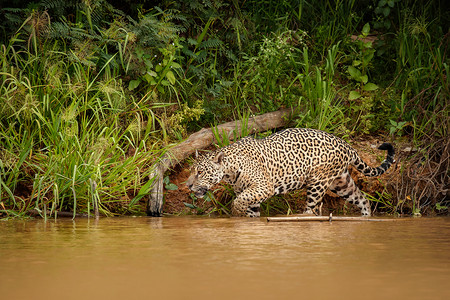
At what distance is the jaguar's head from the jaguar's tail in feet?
A: 5.18

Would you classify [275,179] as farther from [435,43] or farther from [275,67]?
[435,43]

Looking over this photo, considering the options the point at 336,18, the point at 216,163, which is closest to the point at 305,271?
the point at 216,163

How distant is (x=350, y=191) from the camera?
270 inches

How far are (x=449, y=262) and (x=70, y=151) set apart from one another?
406 cm

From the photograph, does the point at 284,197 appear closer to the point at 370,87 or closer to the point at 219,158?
the point at 219,158

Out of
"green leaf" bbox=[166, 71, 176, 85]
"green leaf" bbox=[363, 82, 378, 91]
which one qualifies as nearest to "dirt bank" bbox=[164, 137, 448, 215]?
"green leaf" bbox=[166, 71, 176, 85]

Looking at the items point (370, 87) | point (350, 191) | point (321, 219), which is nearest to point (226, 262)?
point (321, 219)

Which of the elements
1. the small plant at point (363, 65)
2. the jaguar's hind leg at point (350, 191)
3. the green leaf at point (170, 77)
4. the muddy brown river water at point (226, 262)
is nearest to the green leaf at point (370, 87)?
the small plant at point (363, 65)

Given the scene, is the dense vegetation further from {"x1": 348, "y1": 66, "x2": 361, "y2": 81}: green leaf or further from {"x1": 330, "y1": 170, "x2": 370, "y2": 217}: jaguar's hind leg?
{"x1": 330, "y1": 170, "x2": 370, "y2": 217}: jaguar's hind leg

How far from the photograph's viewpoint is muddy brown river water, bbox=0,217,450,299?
8.49 feet

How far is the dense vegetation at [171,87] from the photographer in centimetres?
639

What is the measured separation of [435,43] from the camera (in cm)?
859

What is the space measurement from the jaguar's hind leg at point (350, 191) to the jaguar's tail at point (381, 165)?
0.53 ft

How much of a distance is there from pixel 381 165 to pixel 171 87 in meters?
2.79
